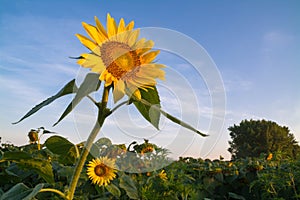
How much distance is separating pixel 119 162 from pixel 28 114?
846 mm

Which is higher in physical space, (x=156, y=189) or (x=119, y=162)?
(x=119, y=162)

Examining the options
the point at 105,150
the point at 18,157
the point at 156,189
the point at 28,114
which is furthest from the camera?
the point at 105,150

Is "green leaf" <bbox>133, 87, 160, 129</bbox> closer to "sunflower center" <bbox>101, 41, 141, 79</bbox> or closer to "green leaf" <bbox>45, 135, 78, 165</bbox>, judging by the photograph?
"sunflower center" <bbox>101, 41, 141, 79</bbox>

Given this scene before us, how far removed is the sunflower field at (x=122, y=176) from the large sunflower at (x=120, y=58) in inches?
8.7

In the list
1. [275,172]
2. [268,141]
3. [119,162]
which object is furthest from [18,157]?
[268,141]

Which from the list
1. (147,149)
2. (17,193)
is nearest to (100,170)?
(147,149)

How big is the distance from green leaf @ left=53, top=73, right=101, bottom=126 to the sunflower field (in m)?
0.15

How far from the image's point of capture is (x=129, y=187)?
3.69 feet

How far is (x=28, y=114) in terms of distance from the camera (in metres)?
0.58

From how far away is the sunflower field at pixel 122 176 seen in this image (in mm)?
744

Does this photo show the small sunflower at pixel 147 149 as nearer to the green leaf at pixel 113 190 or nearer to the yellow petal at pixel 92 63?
the green leaf at pixel 113 190

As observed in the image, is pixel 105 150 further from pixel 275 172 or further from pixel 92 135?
pixel 275 172

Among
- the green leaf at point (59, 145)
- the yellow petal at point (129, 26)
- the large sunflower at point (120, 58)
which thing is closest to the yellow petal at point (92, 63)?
the large sunflower at point (120, 58)

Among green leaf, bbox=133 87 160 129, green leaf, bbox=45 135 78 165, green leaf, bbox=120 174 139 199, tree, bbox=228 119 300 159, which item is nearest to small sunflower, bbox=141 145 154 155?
green leaf, bbox=120 174 139 199
